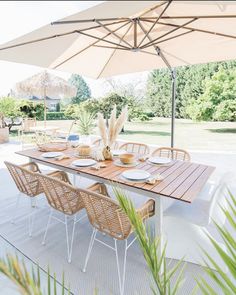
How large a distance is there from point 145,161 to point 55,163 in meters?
1.12

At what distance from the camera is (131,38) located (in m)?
3.48

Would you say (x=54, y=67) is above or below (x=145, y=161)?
above

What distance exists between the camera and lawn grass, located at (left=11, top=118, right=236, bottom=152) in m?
9.38

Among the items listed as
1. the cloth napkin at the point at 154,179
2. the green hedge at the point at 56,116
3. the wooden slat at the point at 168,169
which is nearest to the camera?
the cloth napkin at the point at 154,179

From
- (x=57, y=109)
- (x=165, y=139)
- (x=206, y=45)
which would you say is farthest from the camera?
(x=57, y=109)

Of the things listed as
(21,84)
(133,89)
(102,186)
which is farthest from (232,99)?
(102,186)

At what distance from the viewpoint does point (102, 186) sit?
269cm

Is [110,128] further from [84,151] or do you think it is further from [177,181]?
[177,181]

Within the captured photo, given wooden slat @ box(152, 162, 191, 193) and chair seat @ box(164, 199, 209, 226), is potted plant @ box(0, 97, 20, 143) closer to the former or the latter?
wooden slat @ box(152, 162, 191, 193)

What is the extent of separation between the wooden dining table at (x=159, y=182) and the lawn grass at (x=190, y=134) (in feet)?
19.9

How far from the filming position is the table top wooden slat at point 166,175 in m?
2.12

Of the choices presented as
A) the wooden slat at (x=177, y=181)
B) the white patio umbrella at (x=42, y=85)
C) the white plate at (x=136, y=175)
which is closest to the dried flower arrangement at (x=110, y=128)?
the white plate at (x=136, y=175)

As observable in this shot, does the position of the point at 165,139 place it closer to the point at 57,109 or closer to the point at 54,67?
the point at 54,67

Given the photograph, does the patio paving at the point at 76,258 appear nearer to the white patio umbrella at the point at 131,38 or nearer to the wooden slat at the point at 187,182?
the wooden slat at the point at 187,182
